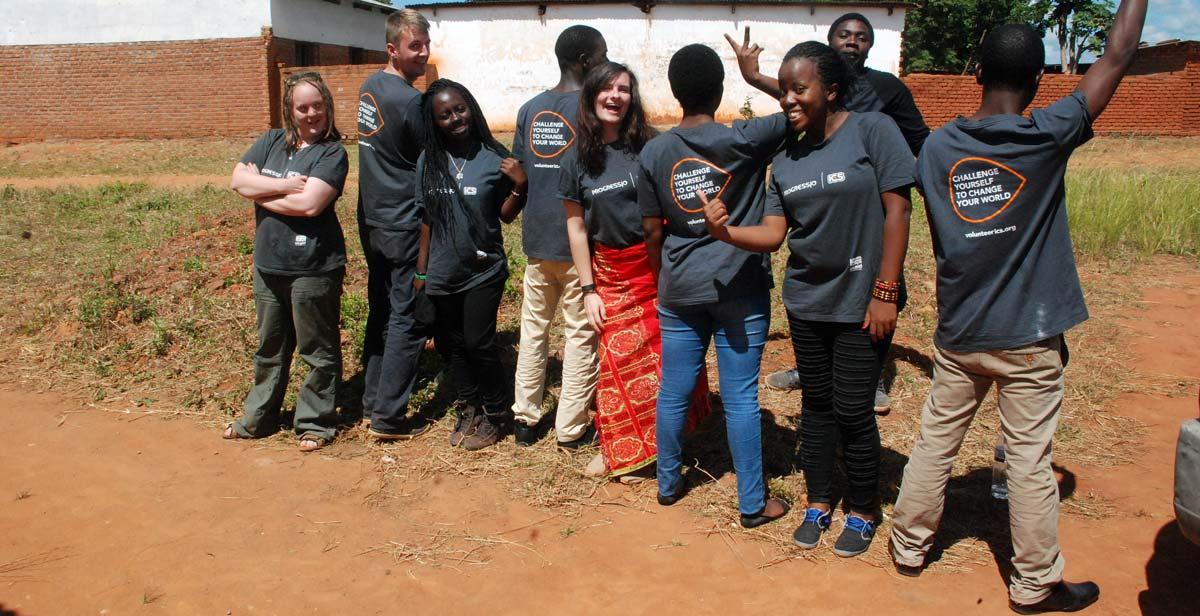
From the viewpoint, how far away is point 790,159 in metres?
3.32

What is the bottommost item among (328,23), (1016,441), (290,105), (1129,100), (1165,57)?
(1016,441)

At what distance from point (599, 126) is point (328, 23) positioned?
64.6 ft

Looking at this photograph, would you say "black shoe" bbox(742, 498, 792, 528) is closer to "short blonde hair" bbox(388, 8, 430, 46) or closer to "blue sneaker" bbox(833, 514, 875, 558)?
"blue sneaker" bbox(833, 514, 875, 558)

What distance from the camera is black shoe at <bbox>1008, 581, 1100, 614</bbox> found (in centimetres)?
307

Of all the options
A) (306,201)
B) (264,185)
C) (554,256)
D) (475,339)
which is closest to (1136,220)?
(554,256)

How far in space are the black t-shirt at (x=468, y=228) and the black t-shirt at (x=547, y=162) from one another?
0.20 m

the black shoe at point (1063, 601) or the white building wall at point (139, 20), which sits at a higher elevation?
the white building wall at point (139, 20)

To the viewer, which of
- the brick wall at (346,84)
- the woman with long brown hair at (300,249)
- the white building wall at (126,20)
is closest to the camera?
the woman with long brown hair at (300,249)

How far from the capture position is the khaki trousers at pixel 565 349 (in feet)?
14.1

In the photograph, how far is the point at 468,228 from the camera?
429 cm

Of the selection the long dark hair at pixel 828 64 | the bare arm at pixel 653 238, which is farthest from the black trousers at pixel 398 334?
the long dark hair at pixel 828 64

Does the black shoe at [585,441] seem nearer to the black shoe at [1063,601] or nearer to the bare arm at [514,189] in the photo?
the bare arm at [514,189]

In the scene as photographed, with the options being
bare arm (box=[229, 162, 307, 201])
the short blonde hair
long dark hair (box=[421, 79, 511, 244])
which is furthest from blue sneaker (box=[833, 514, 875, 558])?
the short blonde hair

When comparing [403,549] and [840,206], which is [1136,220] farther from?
[403,549]
